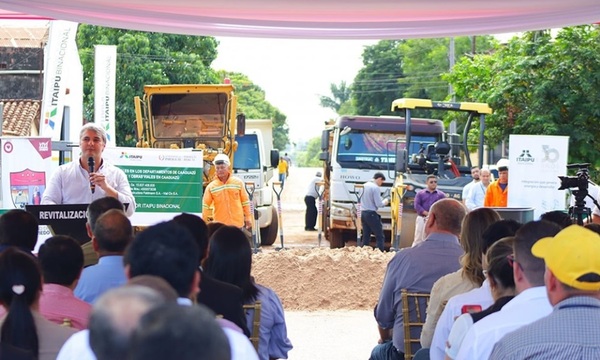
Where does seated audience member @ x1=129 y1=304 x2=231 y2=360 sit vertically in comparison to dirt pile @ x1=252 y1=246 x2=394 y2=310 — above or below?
above

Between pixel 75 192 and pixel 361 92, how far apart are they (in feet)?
207

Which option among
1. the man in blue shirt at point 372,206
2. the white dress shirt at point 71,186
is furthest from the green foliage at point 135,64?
the white dress shirt at point 71,186

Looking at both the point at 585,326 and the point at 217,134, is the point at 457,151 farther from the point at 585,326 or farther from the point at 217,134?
the point at 585,326

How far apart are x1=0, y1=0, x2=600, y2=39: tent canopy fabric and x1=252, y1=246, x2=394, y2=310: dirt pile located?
462 centimetres

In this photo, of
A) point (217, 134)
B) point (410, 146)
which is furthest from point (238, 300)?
point (410, 146)

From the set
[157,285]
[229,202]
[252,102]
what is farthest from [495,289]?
[252,102]

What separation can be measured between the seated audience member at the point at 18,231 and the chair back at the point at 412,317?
2112 millimetres

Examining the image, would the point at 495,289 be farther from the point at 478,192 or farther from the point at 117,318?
the point at 478,192

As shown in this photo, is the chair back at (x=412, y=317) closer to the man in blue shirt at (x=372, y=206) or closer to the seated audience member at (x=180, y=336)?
the seated audience member at (x=180, y=336)

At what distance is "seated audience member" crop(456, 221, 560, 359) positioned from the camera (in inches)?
140

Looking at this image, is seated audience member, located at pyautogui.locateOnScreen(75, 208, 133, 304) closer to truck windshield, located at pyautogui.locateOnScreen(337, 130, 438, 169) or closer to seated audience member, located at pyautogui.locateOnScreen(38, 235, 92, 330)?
seated audience member, located at pyautogui.locateOnScreen(38, 235, 92, 330)

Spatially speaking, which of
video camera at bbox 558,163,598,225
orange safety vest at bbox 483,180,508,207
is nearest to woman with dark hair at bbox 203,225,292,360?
video camera at bbox 558,163,598,225

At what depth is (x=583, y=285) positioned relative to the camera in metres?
3.05

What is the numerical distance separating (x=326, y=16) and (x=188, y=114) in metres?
10.2
